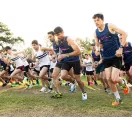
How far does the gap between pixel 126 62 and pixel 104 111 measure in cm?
357

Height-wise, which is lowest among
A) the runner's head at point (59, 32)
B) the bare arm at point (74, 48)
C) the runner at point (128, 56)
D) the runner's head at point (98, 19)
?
the runner at point (128, 56)

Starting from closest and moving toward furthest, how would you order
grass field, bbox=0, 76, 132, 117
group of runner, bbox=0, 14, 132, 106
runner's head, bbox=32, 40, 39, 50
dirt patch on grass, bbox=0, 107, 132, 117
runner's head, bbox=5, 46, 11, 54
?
dirt patch on grass, bbox=0, 107, 132, 117, grass field, bbox=0, 76, 132, 117, group of runner, bbox=0, 14, 132, 106, runner's head, bbox=32, 40, 39, 50, runner's head, bbox=5, 46, 11, 54

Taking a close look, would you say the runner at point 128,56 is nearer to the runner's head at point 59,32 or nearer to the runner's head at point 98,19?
the runner's head at point 59,32

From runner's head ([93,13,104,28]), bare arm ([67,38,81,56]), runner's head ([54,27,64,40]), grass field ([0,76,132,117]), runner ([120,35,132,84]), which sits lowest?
grass field ([0,76,132,117])

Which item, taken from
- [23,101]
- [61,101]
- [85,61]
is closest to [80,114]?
[61,101]

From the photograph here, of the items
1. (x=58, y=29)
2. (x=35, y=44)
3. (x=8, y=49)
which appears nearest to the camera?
(x=58, y=29)

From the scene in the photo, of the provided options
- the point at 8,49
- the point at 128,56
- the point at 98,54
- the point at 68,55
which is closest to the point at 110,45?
the point at 68,55

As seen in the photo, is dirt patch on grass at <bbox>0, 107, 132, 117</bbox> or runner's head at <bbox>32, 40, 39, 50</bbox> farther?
runner's head at <bbox>32, 40, 39, 50</bbox>

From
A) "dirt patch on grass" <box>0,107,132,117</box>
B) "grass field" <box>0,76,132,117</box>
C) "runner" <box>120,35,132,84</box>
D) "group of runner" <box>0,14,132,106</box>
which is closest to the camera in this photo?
"dirt patch on grass" <box>0,107,132,117</box>

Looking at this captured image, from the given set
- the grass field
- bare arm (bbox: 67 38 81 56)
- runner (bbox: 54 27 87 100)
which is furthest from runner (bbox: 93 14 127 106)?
runner (bbox: 54 27 87 100)

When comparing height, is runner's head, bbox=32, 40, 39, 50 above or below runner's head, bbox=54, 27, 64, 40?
below

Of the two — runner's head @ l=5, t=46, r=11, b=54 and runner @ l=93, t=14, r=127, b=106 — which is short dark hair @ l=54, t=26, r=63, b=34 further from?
runner's head @ l=5, t=46, r=11, b=54

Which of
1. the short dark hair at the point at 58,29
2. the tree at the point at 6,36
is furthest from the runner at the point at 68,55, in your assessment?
the tree at the point at 6,36

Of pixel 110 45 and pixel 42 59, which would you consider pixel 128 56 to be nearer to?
pixel 110 45
